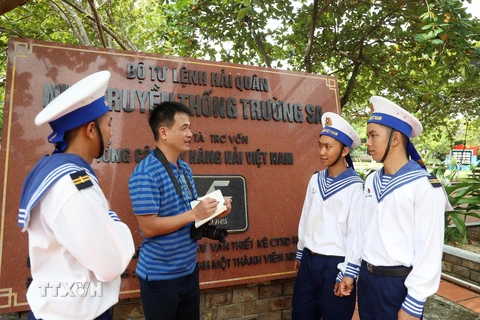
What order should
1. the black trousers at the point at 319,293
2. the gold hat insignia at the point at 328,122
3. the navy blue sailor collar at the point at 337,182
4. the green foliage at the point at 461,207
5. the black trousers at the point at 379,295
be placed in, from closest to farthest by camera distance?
the black trousers at the point at 379,295
the black trousers at the point at 319,293
the navy blue sailor collar at the point at 337,182
the gold hat insignia at the point at 328,122
the green foliage at the point at 461,207

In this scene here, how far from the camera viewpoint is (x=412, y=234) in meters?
1.87

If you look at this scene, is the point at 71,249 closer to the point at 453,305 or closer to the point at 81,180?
the point at 81,180

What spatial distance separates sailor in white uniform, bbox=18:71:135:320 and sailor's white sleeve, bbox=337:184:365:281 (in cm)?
145

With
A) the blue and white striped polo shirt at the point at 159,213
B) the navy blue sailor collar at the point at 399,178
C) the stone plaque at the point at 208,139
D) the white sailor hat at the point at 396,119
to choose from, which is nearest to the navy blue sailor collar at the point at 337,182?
the navy blue sailor collar at the point at 399,178

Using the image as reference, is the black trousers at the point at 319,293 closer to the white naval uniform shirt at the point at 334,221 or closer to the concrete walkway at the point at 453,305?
the white naval uniform shirt at the point at 334,221

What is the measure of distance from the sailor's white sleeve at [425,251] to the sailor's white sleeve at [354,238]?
385mm

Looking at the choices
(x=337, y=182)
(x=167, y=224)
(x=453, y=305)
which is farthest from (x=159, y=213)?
(x=453, y=305)

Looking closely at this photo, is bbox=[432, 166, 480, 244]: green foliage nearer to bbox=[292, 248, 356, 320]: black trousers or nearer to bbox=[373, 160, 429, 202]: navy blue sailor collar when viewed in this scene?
bbox=[292, 248, 356, 320]: black trousers

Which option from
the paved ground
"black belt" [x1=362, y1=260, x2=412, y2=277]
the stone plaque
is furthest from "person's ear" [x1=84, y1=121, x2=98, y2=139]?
the paved ground

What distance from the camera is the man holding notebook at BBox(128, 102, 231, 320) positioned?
187 cm

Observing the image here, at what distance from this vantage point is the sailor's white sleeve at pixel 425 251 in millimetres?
1730

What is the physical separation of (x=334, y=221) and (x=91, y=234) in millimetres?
1762

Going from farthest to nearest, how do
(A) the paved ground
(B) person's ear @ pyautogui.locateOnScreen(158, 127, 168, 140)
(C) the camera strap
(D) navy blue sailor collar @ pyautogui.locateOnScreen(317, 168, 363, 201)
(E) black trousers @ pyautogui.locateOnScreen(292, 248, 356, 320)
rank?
(A) the paved ground → (D) navy blue sailor collar @ pyautogui.locateOnScreen(317, 168, 363, 201) → (E) black trousers @ pyautogui.locateOnScreen(292, 248, 356, 320) → (B) person's ear @ pyautogui.locateOnScreen(158, 127, 168, 140) → (C) the camera strap

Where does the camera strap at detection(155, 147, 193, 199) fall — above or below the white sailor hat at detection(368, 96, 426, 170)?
below
